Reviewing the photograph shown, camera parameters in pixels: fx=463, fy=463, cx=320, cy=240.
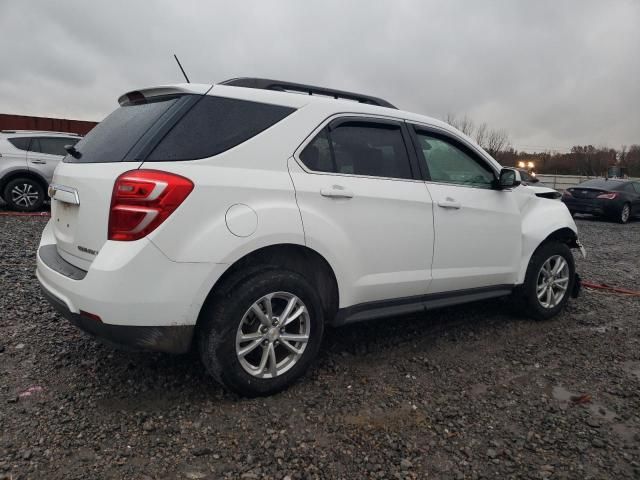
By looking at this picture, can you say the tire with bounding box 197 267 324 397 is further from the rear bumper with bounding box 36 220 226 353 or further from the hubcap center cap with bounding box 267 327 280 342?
the rear bumper with bounding box 36 220 226 353

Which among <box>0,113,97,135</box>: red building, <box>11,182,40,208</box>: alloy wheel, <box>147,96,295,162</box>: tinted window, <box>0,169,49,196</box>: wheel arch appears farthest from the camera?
<box>0,113,97,135</box>: red building

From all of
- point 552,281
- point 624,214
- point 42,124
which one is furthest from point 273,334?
point 42,124

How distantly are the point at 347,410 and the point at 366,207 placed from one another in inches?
46.4

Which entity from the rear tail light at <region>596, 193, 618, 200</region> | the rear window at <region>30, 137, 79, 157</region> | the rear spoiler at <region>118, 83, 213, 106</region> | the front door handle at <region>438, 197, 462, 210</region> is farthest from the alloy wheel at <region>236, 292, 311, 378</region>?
the rear tail light at <region>596, 193, 618, 200</region>

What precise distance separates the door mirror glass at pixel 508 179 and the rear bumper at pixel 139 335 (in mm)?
2672

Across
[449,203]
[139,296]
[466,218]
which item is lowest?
[139,296]

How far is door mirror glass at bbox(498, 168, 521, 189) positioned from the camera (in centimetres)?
367

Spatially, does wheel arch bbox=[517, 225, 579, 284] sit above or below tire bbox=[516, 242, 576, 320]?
above

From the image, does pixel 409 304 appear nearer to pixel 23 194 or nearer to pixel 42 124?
pixel 23 194

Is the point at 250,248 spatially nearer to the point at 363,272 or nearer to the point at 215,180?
the point at 215,180

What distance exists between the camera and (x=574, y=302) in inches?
187

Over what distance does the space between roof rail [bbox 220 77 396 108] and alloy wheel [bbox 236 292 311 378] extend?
1.29m

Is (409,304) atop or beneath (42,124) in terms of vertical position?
beneath

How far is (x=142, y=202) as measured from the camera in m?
2.17
